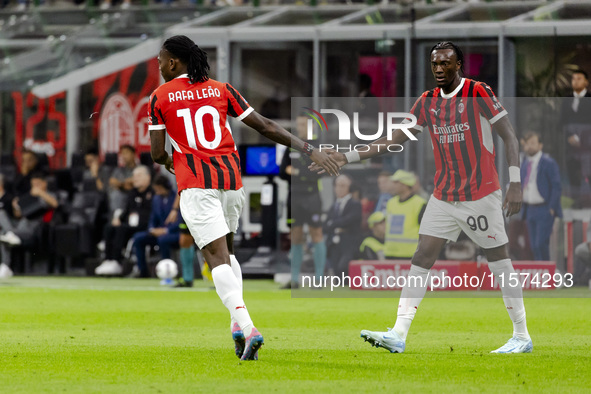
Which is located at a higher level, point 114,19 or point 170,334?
point 114,19

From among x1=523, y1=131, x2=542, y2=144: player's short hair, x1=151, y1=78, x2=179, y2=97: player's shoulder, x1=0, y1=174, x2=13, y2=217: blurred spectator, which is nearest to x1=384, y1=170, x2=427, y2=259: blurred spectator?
x1=523, y1=131, x2=542, y2=144: player's short hair

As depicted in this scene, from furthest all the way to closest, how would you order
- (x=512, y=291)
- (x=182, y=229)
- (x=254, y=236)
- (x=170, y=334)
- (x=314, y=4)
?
1. (x=314, y=4)
2. (x=254, y=236)
3. (x=182, y=229)
4. (x=170, y=334)
5. (x=512, y=291)

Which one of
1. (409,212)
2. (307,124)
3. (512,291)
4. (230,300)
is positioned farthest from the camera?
(409,212)

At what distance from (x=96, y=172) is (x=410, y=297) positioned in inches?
499

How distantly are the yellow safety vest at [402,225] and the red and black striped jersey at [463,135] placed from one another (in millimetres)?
5383

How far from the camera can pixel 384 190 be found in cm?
1359

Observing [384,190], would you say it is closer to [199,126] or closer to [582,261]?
[582,261]

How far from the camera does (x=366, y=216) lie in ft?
44.4

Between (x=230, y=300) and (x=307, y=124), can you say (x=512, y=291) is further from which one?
(x=307, y=124)

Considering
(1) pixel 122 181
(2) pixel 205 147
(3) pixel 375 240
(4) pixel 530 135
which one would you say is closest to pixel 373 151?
(2) pixel 205 147

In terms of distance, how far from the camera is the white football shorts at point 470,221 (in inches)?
287

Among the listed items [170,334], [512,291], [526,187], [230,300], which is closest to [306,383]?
[230,300]

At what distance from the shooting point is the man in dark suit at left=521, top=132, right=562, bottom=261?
1356 centimetres

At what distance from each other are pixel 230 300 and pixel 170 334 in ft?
6.42
